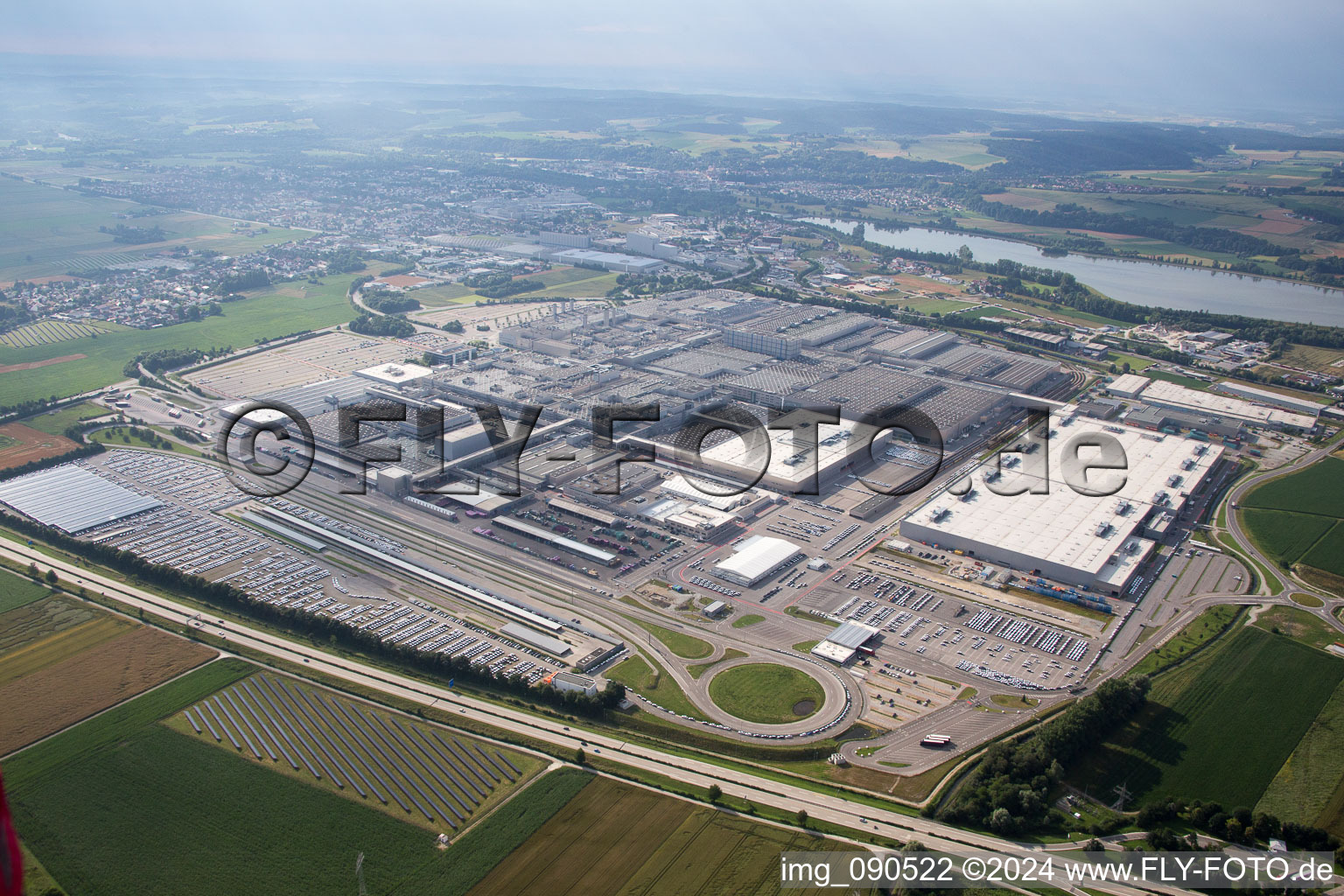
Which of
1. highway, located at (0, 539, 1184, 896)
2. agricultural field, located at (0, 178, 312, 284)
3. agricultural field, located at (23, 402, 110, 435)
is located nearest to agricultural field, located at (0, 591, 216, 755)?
highway, located at (0, 539, 1184, 896)

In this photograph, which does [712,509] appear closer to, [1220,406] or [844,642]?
[844,642]

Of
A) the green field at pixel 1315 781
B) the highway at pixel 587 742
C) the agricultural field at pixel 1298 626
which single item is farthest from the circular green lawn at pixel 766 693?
the agricultural field at pixel 1298 626

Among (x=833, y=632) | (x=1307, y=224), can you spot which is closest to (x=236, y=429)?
(x=833, y=632)

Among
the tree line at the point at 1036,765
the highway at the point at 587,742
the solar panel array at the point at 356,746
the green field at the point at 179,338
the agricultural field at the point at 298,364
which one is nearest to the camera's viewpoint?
the highway at the point at 587,742

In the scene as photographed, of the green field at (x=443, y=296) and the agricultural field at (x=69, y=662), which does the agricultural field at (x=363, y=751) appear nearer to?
the agricultural field at (x=69, y=662)

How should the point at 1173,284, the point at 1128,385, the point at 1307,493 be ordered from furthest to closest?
the point at 1173,284 < the point at 1128,385 < the point at 1307,493

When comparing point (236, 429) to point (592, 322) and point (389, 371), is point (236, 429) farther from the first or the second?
point (592, 322)

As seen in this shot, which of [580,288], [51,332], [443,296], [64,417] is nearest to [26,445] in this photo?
[64,417]
